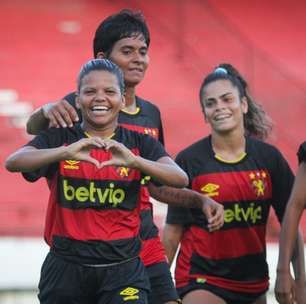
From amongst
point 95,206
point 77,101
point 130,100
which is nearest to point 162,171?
point 95,206

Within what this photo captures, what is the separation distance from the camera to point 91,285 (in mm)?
4676

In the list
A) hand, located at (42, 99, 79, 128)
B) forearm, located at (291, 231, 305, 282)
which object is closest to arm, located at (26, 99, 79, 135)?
hand, located at (42, 99, 79, 128)

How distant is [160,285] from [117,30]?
4.38 ft

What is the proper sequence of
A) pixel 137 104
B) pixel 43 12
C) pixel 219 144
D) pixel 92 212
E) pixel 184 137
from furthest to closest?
pixel 43 12
pixel 184 137
pixel 219 144
pixel 137 104
pixel 92 212

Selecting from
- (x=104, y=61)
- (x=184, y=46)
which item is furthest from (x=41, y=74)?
(x=104, y=61)

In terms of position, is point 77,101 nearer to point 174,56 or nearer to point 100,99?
point 100,99

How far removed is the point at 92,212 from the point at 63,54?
10.5 meters

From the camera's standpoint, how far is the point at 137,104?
564 cm

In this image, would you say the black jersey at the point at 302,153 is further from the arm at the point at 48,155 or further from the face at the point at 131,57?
the arm at the point at 48,155

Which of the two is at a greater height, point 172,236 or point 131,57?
point 131,57

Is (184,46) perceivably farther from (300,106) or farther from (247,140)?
(247,140)

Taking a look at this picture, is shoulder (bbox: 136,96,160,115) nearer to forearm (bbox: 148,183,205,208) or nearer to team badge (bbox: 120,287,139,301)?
forearm (bbox: 148,183,205,208)

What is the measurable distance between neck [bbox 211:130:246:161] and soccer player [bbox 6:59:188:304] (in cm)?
124

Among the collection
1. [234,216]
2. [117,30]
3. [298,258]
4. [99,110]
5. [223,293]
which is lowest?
[223,293]
